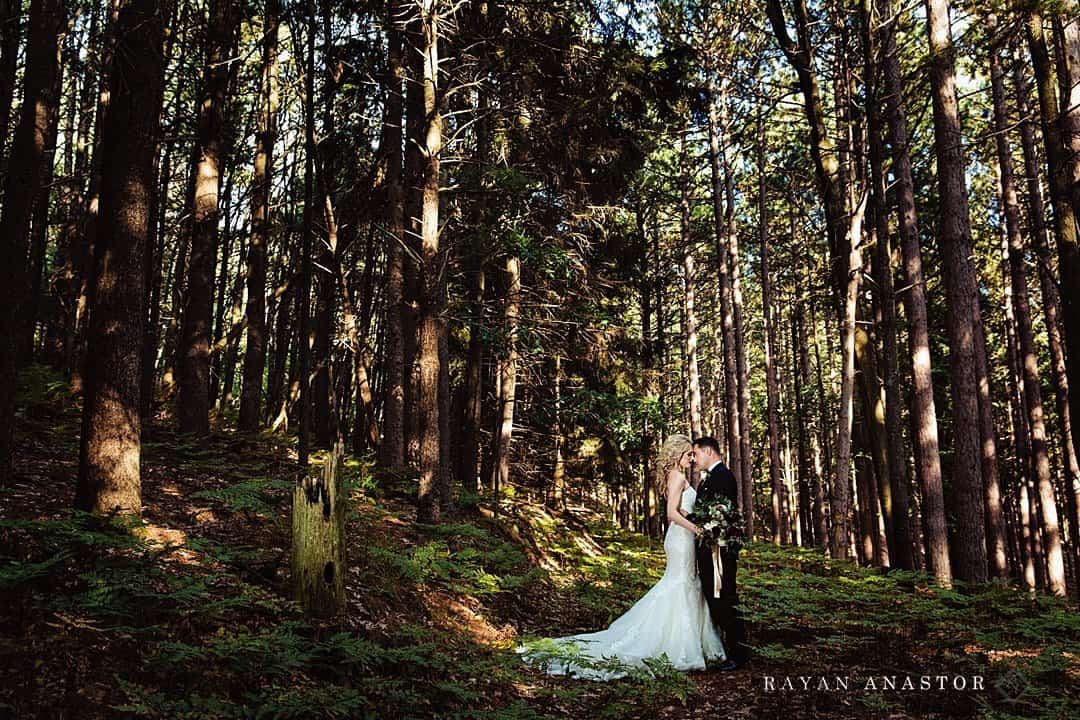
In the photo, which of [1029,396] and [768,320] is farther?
[768,320]

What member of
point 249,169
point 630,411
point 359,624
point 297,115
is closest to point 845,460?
point 630,411

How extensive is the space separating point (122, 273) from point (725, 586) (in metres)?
7.19

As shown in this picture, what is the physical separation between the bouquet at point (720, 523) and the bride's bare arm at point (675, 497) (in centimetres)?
21

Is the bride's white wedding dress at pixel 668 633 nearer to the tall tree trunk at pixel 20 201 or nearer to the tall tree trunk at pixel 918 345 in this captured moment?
the tall tree trunk at pixel 918 345

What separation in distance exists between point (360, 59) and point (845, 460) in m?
11.9

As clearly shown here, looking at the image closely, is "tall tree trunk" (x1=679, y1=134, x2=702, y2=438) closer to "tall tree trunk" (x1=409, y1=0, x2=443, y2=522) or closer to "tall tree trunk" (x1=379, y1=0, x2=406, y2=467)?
"tall tree trunk" (x1=379, y1=0, x2=406, y2=467)

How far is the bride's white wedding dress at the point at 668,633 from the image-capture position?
7.45m

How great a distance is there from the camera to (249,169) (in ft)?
86.7

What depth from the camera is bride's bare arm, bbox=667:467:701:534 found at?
329 inches

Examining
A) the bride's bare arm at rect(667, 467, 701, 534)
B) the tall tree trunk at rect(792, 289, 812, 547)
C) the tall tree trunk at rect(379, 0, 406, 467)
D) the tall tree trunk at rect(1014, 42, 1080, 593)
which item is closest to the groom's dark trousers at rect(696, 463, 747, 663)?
the bride's bare arm at rect(667, 467, 701, 534)

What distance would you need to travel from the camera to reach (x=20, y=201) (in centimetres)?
738

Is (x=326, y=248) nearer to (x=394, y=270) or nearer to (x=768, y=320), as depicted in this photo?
(x=394, y=270)

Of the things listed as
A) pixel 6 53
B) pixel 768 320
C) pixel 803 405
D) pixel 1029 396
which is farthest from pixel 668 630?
pixel 803 405

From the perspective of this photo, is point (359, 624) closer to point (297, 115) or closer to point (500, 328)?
point (500, 328)
